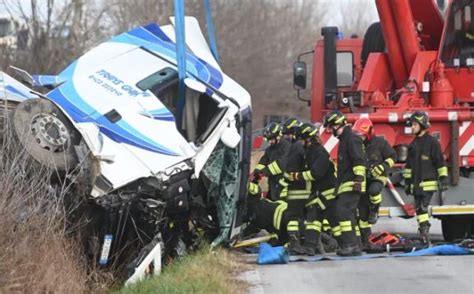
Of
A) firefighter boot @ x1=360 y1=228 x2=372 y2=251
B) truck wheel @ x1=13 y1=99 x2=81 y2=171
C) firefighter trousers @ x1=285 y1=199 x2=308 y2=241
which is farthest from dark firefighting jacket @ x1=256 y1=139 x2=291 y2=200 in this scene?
truck wheel @ x1=13 y1=99 x2=81 y2=171

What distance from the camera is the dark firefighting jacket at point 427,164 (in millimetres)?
10547

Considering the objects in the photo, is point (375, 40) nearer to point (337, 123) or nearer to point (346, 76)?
point (346, 76)

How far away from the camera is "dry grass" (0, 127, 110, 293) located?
695 centimetres

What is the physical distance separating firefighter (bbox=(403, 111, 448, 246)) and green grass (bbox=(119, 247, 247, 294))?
7.55 feet

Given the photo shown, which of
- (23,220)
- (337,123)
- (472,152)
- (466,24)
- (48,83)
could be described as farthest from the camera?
(466,24)

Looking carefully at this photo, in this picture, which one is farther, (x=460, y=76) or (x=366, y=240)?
(x=460, y=76)

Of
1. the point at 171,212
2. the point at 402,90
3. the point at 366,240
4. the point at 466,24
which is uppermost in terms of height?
the point at 466,24

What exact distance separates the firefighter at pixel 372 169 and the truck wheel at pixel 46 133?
3864mm

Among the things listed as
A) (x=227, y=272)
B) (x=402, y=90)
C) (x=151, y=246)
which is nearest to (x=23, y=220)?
(x=151, y=246)

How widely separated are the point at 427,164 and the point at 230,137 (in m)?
2.71

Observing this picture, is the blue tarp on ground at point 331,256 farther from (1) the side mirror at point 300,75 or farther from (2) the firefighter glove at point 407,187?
(1) the side mirror at point 300,75

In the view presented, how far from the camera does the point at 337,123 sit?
1026 cm

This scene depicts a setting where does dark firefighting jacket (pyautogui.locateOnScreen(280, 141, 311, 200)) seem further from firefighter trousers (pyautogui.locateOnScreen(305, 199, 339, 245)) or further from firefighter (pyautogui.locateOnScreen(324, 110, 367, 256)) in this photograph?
firefighter (pyautogui.locateOnScreen(324, 110, 367, 256))

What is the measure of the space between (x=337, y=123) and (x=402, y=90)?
5.58 ft
